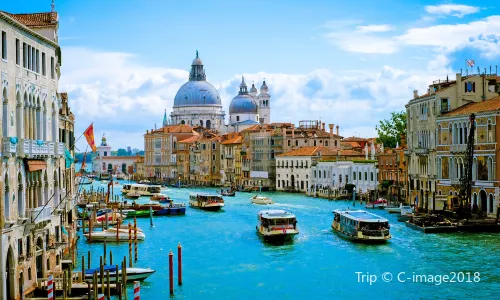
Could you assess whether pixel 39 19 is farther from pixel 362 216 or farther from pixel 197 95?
pixel 197 95

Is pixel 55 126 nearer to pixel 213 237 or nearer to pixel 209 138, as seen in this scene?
pixel 213 237

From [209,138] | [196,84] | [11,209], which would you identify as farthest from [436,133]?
[196,84]

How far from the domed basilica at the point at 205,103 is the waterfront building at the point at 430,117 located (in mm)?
54020

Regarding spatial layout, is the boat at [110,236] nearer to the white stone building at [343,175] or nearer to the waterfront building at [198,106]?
the white stone building at [343,175]

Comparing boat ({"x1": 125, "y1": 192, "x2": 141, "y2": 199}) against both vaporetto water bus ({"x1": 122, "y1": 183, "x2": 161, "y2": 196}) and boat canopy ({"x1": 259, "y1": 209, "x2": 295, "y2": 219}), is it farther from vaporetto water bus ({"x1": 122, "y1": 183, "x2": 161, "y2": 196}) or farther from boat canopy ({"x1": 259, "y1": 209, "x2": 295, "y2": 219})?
boat canopy ({"x1": 259, "y1": 209, "x2": 295, "y2": 219})

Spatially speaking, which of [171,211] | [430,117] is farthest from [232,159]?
[430,117]

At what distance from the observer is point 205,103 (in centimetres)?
9588

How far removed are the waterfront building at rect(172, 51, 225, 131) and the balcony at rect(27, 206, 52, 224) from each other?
78339 mm

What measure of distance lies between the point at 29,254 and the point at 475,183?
18314 millimetres

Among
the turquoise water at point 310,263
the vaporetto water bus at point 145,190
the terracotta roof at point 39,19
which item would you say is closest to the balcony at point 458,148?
the turquoise water at point 310,263

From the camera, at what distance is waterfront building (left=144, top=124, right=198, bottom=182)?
270 feet

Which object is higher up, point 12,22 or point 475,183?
point 12,22

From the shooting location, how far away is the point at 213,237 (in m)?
27.8

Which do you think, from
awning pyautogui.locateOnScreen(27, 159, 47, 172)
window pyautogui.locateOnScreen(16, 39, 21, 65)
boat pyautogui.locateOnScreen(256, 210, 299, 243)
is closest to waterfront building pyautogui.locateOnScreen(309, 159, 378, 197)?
boat pyautogui.locateOnScreen(256, 210, 299, 243)
